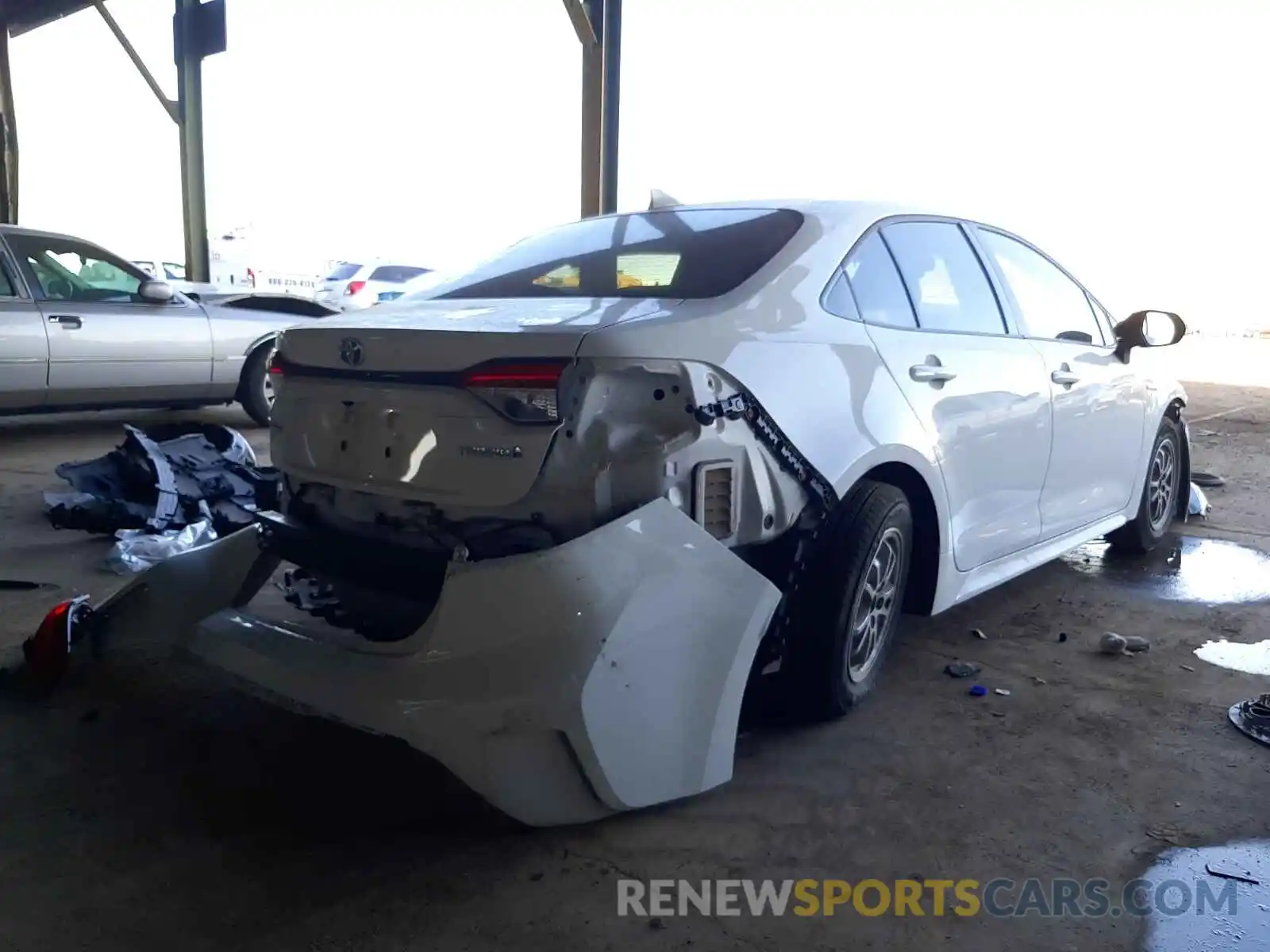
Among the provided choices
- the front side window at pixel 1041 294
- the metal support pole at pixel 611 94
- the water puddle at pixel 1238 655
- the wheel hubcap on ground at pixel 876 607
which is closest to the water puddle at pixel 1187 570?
the water puddle at pixel 1238 655

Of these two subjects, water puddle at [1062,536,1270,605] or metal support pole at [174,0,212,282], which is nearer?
water puddle at [1062,536,1270,605]

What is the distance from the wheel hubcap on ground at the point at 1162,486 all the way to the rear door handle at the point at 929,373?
2.27m

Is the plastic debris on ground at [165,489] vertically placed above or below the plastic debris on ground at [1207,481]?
above

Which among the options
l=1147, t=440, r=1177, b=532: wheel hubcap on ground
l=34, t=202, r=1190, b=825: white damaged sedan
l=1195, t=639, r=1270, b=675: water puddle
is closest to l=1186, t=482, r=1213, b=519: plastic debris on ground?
l=1147, t=440, r=1177, b=532: wheel hubcap on ground

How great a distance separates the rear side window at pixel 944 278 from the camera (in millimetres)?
3250

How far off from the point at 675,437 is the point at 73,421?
8051 mm

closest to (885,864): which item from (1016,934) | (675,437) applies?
(1016,934)

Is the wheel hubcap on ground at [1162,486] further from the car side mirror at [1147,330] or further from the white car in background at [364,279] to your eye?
the white car in background at [364,279]

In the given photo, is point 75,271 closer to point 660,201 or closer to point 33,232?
point 33,232

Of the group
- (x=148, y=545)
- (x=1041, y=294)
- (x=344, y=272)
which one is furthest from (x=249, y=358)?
(x=344, y=272)

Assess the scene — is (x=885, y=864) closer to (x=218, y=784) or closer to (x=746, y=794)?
(x=746, y=794)

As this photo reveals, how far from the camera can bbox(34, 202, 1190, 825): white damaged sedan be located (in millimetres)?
2203

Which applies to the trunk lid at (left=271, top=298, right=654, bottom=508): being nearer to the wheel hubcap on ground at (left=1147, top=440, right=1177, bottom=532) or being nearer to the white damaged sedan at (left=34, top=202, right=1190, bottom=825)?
the white damaged sedan at (left=34, top=202, right=1190, bottom=825)

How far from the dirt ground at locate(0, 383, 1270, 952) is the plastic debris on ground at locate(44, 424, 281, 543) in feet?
4.38
